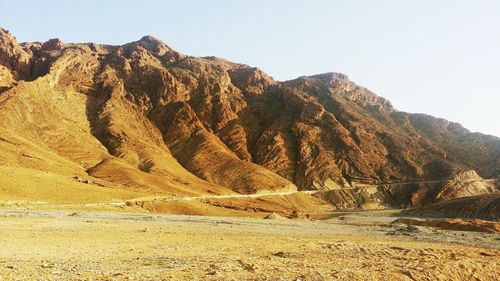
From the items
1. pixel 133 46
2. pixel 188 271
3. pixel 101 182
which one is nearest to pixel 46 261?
pixel 188 271

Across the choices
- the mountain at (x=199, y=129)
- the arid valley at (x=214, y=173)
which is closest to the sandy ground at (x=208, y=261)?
the arid valley at (x=214, y=173)

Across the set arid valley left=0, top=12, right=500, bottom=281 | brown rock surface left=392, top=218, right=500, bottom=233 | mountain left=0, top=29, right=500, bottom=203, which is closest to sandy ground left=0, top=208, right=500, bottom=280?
arid valley left=0, top=12, right=500, bottom=281

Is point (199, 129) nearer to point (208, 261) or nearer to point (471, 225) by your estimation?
point (471, 225)

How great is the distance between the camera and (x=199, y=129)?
136 metres

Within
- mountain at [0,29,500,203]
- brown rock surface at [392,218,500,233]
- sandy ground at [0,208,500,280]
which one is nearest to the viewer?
sandy ground at [0,208,500,280]

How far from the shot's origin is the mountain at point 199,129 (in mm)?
105000

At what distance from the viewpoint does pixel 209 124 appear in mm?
142500

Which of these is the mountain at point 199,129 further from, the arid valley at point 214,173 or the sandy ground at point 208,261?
the sandy ground at point 208,261

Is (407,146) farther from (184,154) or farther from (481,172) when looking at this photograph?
(184,154)

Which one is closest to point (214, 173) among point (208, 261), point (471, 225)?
point (471, 225)

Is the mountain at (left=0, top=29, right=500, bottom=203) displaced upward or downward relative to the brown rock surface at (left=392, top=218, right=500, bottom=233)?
upward

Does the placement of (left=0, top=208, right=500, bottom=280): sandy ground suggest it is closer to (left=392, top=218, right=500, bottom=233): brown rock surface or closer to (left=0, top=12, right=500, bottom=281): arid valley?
(left=0, top=12, right=500, bottom=281): arid valley

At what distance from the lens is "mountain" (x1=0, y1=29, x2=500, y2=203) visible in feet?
344

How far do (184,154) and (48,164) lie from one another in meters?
43.9
